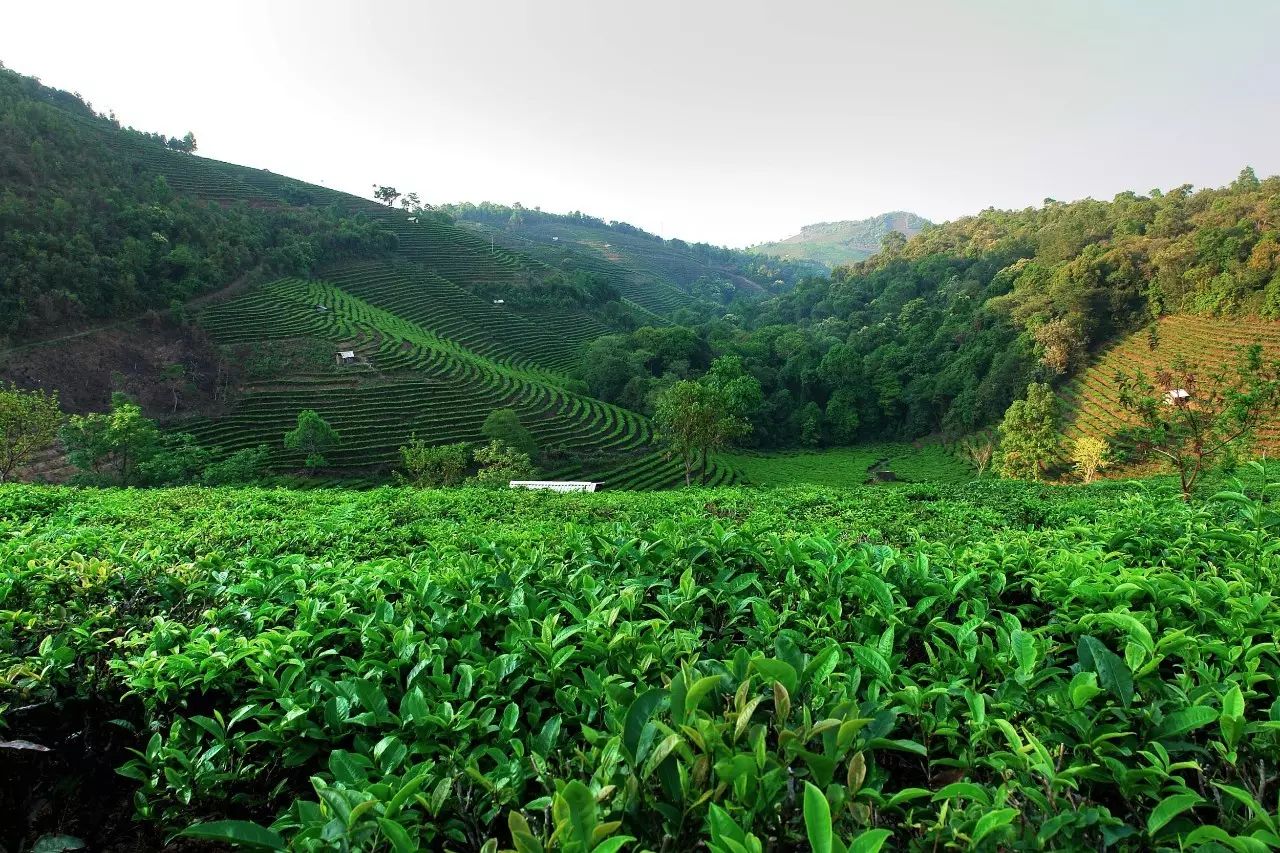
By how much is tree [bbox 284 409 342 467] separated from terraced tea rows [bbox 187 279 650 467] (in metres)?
1.10

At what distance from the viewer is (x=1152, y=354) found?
126 feet

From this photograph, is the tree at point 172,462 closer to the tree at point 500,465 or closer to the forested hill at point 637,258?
the tree at point 500,465

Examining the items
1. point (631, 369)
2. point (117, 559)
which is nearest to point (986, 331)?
point (631, 369)

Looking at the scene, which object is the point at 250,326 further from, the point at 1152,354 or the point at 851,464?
the point at 1152,354

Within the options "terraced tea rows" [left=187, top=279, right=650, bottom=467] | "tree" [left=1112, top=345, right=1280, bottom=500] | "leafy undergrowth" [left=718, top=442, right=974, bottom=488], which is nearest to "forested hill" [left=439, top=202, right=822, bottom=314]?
"terraced tea rows" [left=187, top=279, right=650, bottom=467]

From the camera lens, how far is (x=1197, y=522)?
2748 mm

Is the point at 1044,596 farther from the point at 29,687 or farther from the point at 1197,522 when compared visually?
the point at 29,687

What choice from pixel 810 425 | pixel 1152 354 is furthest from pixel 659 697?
pixel 1152 354

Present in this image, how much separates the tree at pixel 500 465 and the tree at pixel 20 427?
1472 cm

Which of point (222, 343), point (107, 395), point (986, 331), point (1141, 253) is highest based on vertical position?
point (1141, 253)

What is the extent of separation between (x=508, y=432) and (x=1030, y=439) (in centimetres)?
2950

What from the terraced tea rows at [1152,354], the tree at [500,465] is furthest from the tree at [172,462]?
the terraced tea rows at [1152,354]

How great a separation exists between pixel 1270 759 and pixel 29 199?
57339 mm

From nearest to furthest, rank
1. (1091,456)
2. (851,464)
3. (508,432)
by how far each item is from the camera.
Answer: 1. (1091,456)
2. (508,432)
3. (851,464)
